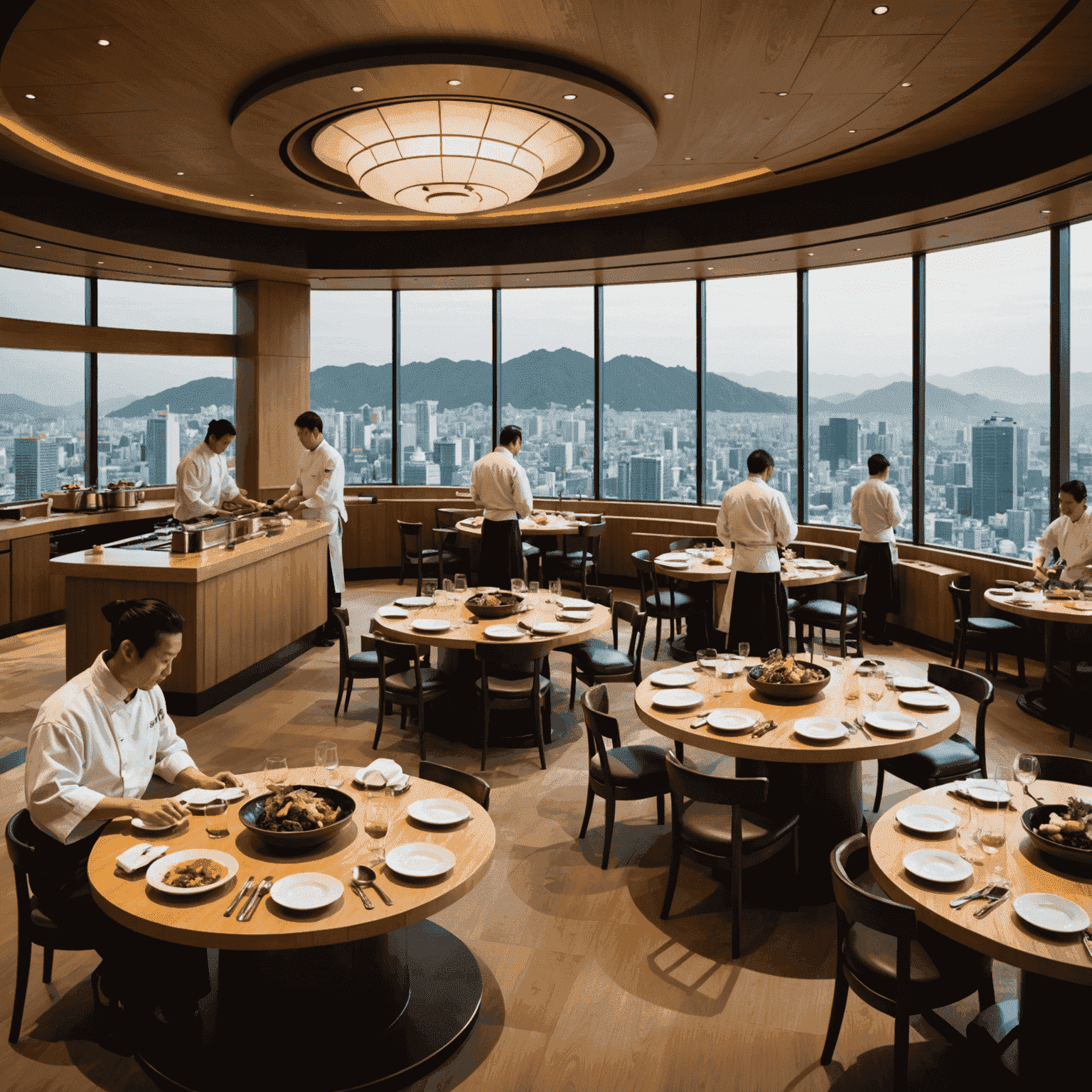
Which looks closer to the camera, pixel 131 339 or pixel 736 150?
pixel 736 150

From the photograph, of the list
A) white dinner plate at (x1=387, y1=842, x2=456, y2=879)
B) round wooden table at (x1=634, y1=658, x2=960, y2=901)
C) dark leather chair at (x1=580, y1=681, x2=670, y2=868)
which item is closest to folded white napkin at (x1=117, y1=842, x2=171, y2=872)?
white dinner plate at (x1=387, y1=842, x2=456, y2=879)

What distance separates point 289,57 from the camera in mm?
5211

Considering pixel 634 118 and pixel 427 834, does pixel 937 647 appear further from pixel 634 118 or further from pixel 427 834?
pixel 427 834

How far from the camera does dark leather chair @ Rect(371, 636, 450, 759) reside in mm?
5125

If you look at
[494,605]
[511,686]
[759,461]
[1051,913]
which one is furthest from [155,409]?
[1051,913]

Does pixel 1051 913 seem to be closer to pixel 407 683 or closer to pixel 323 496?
pixel 407 683

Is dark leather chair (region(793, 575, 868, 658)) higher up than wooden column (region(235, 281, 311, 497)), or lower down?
lower down

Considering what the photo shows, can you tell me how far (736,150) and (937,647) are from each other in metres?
4.70

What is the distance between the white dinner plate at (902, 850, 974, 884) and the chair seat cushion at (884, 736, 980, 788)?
1465mm

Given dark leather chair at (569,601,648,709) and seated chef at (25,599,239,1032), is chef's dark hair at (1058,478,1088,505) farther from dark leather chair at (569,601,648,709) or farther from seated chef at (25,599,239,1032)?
seated chef at (25,599,239,1032)

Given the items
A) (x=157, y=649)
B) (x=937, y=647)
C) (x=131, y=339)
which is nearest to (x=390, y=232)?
(x=131, y=339)

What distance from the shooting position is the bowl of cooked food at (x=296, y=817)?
8.33 ft

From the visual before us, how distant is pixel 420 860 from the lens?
8.32 feet

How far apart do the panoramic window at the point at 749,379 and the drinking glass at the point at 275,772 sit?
8031mm
